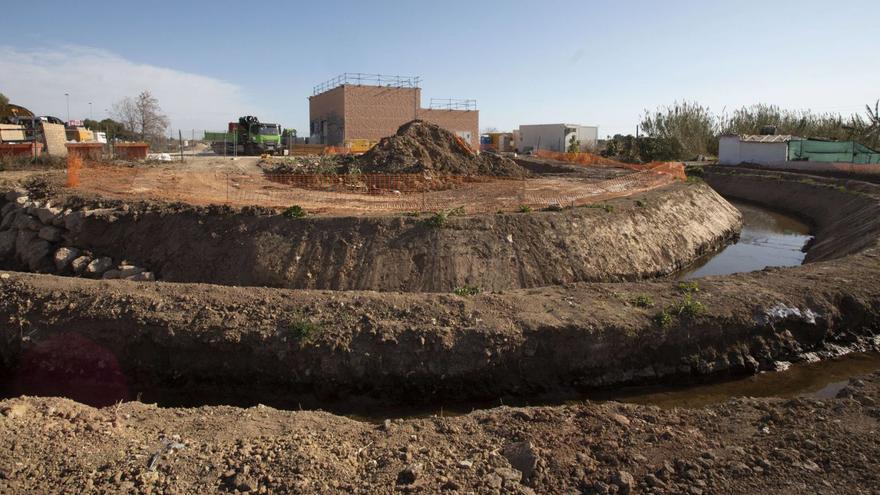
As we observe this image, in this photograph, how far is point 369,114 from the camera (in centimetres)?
5372

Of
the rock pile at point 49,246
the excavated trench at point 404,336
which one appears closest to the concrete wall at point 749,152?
the excavated trench at point 404,336

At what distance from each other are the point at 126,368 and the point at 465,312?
5.68 meters

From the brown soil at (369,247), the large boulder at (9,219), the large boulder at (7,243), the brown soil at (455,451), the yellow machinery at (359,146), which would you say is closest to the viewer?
the brown soil at (455,451)

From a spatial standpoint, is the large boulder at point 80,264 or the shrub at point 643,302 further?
the large boulder at point 80,264

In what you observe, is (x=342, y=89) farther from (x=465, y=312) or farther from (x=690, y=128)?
(x=465, y=312)

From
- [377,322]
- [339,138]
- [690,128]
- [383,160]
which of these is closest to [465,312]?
[377,322]

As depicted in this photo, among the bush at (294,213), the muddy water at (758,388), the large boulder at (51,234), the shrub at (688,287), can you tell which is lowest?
the muddy water at (758,388)

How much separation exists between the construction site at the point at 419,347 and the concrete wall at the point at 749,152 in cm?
2113

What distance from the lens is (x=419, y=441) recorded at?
6.25 m

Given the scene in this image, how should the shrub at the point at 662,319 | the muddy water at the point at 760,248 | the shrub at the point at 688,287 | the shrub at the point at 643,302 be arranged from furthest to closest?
1. the muddy water at the point at 760,248
2. the shrub at the point at 688,287
3. the shrub at the point at 643,302
4. the shrub at the point at 662,319

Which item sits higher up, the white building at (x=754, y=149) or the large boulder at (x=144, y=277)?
the white building at (x=754, y=149)

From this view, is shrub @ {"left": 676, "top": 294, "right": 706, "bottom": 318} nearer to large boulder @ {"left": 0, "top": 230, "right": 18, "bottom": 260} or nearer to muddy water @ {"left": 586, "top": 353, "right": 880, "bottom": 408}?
muddy water @ {"left": 586, "top": 353, "right": 880, "bottom": 408}

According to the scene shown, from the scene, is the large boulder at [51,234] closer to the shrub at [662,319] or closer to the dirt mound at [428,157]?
the dirt mound at [428,157]

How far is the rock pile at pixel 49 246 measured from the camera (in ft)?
49.8
